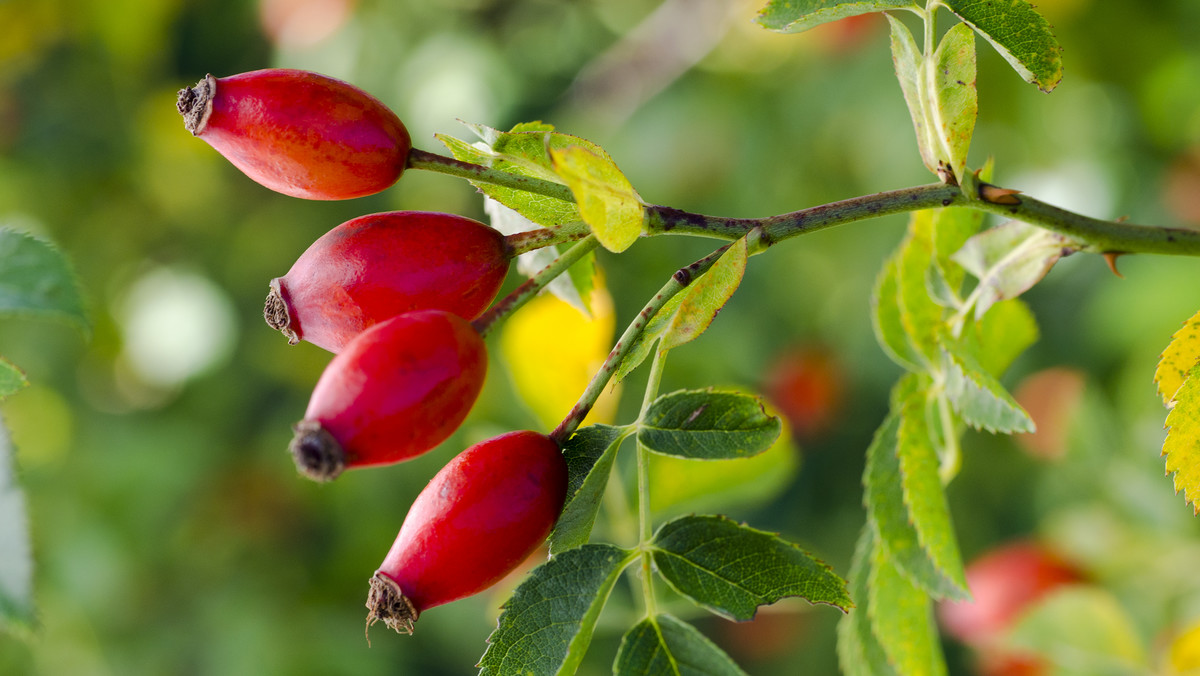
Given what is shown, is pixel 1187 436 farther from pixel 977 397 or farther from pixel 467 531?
pixel 467 531

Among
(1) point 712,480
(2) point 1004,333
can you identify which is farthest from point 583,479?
(1) point 712,480

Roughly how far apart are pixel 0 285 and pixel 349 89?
409mm

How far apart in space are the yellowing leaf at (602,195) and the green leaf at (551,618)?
33 centimetres

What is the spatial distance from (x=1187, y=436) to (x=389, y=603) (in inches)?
33.4

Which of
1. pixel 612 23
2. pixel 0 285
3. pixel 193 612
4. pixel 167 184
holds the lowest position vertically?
pixel 193 612

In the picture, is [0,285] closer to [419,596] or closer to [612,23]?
[419,596]

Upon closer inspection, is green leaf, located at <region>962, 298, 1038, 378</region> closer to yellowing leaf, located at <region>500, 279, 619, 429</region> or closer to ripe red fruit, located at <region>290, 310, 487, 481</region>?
yellowing leaf, located at <region>500, 279, 619, 429</region>

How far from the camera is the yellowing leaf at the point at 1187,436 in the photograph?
→ 1.05 meters

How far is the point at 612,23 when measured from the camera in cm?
424

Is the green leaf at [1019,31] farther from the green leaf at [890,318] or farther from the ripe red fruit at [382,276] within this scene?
the ripe red fruit at [382,276]

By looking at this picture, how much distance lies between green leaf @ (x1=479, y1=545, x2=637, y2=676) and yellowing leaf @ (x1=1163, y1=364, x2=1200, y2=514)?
0.61 metres

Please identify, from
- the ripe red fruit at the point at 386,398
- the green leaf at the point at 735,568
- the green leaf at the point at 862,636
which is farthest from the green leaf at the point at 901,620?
the ripe red fruit at the point at 386,398

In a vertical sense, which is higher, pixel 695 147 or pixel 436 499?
pixel 436 499

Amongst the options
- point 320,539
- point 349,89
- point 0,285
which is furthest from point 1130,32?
point 320,539
